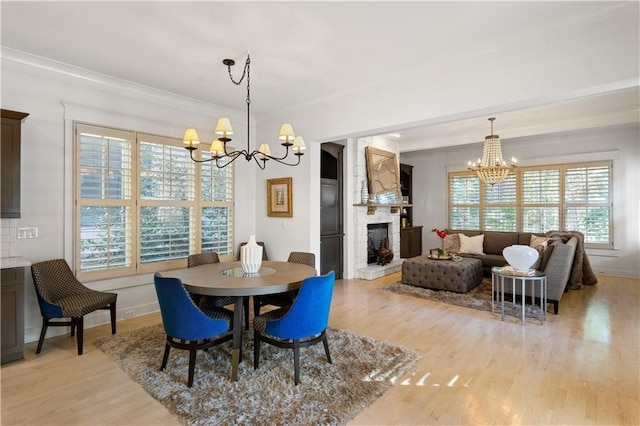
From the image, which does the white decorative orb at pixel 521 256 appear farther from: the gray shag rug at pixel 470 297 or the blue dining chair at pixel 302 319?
the blue dining chair at pixel 302 319

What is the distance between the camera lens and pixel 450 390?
2438mm

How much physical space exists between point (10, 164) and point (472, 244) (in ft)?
23.4

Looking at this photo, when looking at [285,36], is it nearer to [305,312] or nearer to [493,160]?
[305,312]

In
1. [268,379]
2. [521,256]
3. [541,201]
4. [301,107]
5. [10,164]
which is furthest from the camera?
[541,201]

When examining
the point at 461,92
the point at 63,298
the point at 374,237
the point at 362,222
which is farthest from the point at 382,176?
the point at 63,298

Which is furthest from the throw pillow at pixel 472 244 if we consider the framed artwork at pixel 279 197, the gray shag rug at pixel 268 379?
the gray shag rug at pixel 268 379

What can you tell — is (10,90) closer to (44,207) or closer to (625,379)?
(44,207)

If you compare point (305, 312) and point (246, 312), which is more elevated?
point (305, 312)

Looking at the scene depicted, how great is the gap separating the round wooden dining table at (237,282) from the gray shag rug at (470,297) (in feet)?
8.33

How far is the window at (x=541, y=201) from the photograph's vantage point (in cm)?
659

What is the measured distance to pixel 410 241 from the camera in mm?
8398

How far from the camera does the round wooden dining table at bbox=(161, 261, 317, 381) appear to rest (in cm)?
253

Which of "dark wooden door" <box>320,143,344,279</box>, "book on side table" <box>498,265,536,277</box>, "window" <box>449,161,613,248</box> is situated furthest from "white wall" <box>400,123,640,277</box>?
"book on side table" <box>498,265,536,277</box>

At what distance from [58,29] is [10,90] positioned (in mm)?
1016
